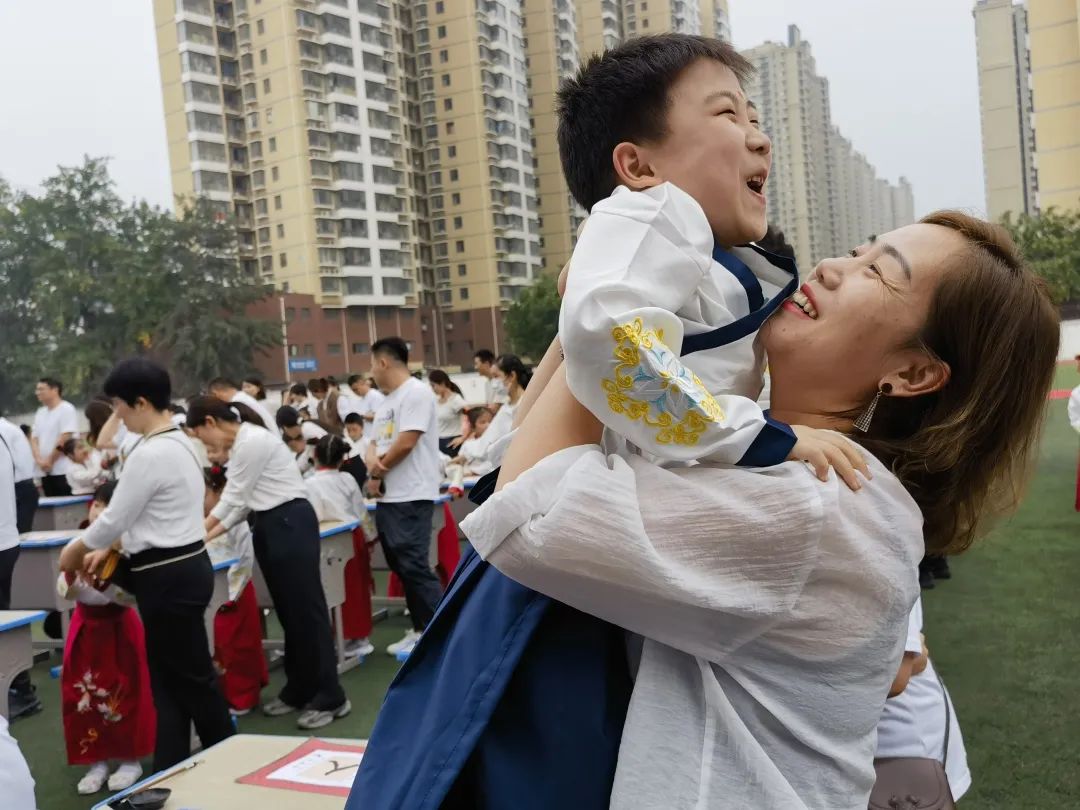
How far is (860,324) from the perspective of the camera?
1.13m

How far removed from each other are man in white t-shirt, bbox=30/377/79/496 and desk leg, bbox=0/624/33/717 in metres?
5.55

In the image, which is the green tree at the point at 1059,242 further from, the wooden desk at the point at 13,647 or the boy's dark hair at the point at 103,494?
the wooden desk at the point at 13,647

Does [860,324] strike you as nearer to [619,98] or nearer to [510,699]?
[619,98]

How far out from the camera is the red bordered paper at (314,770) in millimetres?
1973

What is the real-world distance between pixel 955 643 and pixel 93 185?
38.7 meters

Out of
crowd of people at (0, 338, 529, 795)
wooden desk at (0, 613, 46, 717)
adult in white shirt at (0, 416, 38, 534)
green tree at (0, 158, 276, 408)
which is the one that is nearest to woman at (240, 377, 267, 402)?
adult in white shirt at (0, 416, 38, 534)

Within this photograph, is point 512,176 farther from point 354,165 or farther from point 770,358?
point 770,358

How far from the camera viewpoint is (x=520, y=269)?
53.0 metres

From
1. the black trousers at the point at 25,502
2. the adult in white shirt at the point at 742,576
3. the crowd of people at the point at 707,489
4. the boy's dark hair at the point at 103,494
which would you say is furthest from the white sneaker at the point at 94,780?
the adult in white shirt at the point at 742,576

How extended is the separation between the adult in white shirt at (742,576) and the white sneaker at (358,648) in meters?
4.92

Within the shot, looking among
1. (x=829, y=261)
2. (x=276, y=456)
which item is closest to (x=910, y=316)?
(x=829, y=261)

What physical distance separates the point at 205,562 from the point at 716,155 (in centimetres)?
334

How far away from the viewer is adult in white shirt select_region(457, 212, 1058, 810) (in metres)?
0.91

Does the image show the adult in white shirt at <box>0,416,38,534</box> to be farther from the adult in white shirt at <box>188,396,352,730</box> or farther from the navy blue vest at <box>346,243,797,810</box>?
the navy blue vest at <box>346,243,797,810</box>
